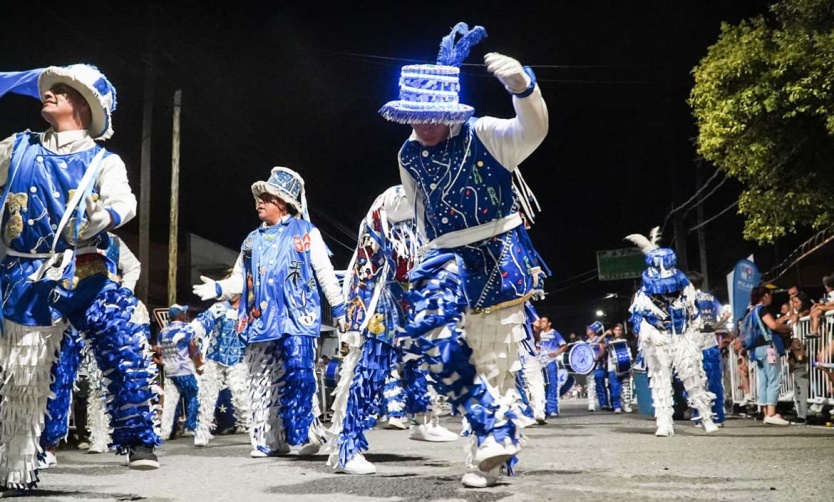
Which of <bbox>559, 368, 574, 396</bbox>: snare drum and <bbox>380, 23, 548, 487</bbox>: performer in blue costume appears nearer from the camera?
<bbox>380, 23, 548, 487</bbox>: performer in blue costume

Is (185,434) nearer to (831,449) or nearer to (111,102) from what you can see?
(111,102)

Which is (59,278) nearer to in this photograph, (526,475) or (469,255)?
(469,255)

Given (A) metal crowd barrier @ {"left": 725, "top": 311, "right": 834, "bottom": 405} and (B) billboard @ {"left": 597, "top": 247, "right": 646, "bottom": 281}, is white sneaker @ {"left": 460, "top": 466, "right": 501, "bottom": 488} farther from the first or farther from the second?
(B) billboard @ {"left": 597, "top": 247, "right": 646, "bottom": 281}

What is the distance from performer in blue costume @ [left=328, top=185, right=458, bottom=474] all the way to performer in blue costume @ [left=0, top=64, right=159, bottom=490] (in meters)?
1.37

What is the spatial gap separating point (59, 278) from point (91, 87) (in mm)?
1125

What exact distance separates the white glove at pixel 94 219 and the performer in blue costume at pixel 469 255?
5.13 ft

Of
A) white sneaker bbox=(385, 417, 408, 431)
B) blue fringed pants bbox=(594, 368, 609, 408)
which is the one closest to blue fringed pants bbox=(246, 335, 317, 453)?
white sneaker bbox=(385, 417, 408, 431)

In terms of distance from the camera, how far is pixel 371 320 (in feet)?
18.7

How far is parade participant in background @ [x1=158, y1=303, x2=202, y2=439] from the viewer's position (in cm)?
1014

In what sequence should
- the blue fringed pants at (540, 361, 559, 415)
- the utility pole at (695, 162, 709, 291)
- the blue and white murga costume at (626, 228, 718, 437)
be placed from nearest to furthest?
1. the blue and white murga costume at (626, 228, 718, 437)
2. the blue fringed pants at (540, 361, 559, 415)
3. the utility pole at (695, 162, 709, 291)

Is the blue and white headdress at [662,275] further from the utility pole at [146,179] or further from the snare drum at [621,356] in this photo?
the utility pole at [146,179]

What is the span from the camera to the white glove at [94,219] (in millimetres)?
4270

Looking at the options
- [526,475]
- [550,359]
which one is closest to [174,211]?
[550,359]

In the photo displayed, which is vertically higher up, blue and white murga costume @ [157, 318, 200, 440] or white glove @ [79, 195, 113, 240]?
white glove @ [79, 195, 113, 240]
